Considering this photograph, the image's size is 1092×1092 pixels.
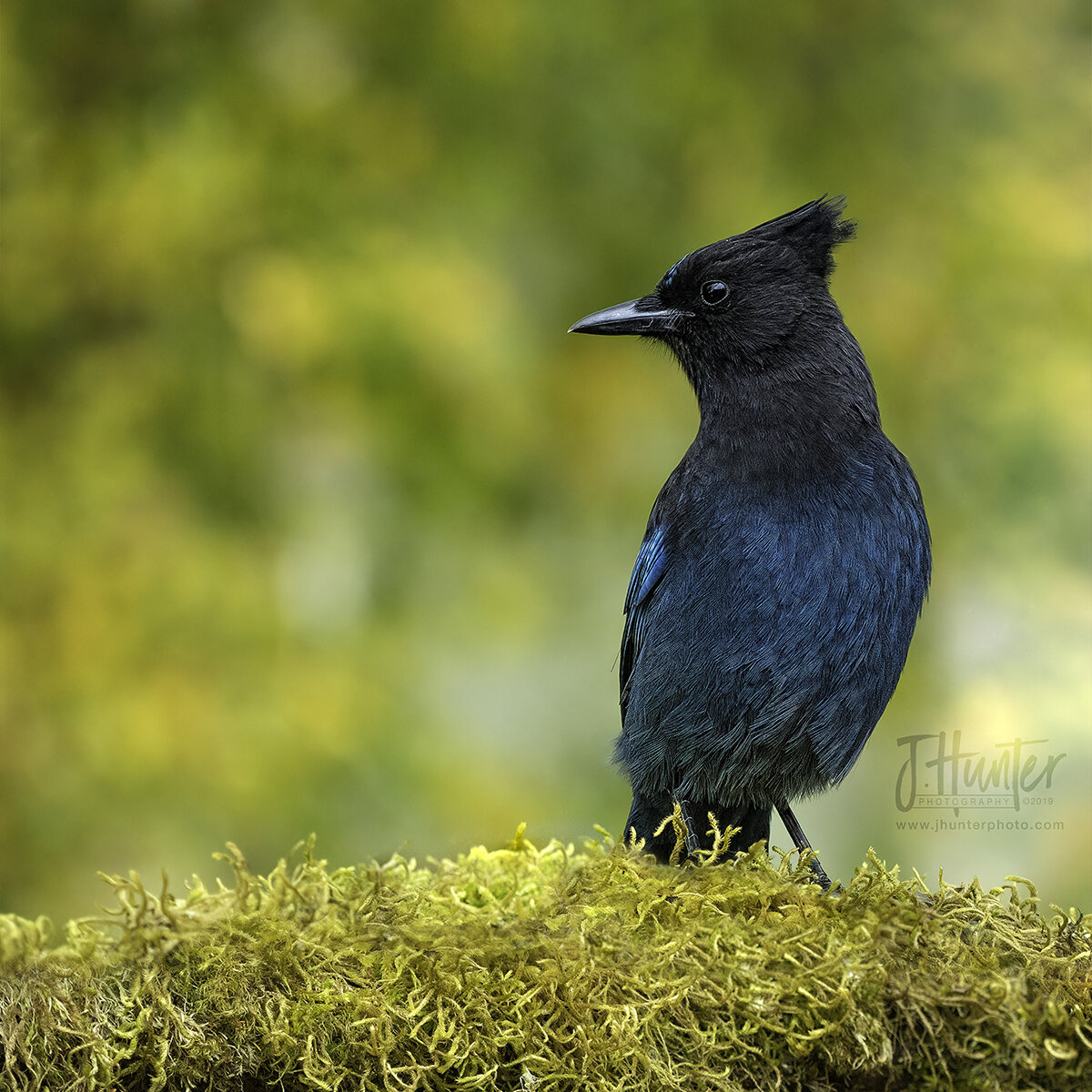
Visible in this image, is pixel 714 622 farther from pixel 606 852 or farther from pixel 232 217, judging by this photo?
pixel 232 217

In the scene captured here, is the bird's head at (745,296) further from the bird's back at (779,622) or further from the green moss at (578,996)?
the green moss at (578,996)

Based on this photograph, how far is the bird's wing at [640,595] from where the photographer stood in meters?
3.46

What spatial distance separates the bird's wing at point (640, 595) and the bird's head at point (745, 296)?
51 cm

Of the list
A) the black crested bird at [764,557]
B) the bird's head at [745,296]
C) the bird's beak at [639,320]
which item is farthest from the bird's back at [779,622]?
the bird's beak at [639,320]

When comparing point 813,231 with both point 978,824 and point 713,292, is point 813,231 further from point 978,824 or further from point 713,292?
point 978,824

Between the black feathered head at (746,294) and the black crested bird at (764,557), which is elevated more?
the black feathered head at (746,294)

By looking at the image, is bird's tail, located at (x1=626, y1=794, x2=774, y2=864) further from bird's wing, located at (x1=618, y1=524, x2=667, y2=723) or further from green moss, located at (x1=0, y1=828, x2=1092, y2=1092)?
green moss, located at (x1=0, y1=828, x2=1092, y2=1092)

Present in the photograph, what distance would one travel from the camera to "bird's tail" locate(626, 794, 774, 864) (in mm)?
3520

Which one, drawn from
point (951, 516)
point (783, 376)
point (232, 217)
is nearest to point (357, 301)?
point (232, 217)

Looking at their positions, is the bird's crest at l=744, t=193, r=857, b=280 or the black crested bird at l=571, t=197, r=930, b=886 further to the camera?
the bird's crest at l=744, t=193, r=857, b=280

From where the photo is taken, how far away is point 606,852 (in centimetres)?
293

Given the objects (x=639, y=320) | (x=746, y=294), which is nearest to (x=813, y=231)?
(x=746, y=294)

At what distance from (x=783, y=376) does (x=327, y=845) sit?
280 cm
